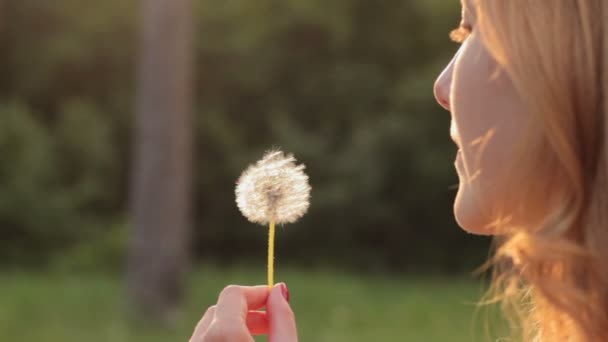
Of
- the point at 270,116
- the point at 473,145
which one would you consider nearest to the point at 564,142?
the point at 473,145

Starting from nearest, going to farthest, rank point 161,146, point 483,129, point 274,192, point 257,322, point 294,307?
point 483,129 < point 257,322 < point 274,192 < point 161,146 < point 294,307

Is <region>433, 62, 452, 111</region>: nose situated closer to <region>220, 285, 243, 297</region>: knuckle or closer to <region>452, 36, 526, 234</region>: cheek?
<region>452, 36, 526, 234</region>: cheek

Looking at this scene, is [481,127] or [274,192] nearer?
[481,127]

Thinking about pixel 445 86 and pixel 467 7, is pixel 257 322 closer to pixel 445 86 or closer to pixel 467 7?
pixel 445 86

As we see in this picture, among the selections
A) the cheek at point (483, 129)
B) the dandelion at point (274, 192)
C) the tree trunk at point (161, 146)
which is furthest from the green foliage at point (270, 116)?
the cheek at point (483, 129)

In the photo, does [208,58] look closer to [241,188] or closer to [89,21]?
[89,21]

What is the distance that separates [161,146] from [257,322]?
7.82 meters

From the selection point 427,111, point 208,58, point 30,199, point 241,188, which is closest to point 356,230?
point 427,111

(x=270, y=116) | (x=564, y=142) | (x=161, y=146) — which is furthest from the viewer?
(x=270, y=116)

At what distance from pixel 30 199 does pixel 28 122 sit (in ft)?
3.79

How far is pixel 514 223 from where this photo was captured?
144cm

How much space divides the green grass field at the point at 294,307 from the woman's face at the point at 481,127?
21.7ft

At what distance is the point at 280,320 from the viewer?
1.56m

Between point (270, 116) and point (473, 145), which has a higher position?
point (270, 116)
